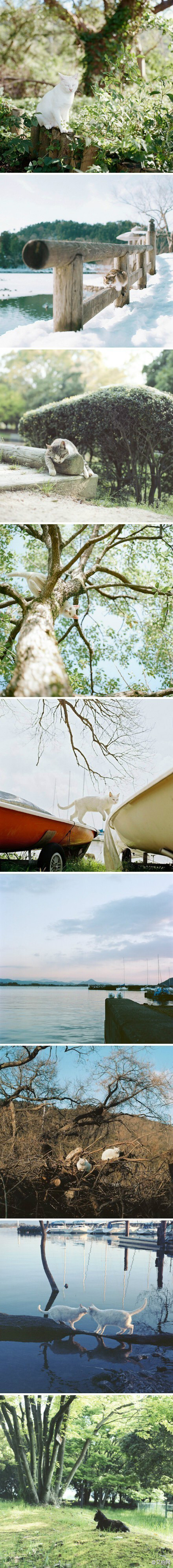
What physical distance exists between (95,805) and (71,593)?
0.61 metres

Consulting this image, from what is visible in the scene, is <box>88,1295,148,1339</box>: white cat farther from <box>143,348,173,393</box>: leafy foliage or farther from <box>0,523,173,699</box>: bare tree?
<box>143,348,173,393</box>: leafy foliage

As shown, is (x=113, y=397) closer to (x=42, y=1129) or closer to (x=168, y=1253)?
(x=42, y=1129)

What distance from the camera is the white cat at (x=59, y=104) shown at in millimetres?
2898

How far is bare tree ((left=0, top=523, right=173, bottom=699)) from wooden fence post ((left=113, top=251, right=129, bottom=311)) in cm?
59

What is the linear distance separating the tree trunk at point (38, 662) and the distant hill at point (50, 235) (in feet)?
2.99

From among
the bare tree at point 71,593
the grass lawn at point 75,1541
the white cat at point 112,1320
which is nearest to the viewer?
the grass lawn at point 75,1541

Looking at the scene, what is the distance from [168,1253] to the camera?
3031mm

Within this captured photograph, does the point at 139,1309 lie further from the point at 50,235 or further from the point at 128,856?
the point at 50,235

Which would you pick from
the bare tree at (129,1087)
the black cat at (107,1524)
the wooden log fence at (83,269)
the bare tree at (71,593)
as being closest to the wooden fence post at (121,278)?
the wooden log fence at (83,269)

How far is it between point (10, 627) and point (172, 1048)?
128 cm

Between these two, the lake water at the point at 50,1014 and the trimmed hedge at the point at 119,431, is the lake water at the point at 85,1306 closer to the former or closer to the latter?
the lake water at the point at 50,1014

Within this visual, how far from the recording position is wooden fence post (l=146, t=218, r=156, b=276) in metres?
2.94

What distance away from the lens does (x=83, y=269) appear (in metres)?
2.92

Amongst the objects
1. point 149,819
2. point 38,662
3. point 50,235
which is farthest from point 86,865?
point 50,235
